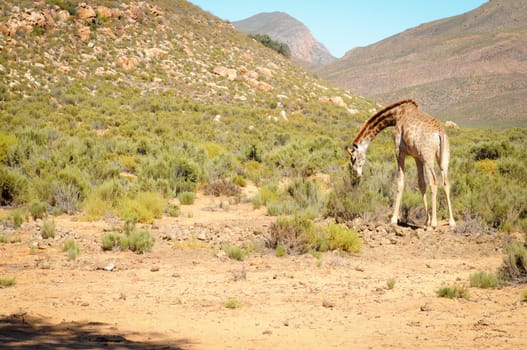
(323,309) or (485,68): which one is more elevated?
(485,68)

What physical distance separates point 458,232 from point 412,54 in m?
123

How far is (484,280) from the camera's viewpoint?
7.05 meters

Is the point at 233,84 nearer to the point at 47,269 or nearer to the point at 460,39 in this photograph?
the point at 47,269

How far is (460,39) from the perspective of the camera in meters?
120

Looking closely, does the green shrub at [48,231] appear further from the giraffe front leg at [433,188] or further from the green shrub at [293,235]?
the giraffe front leg at [433,188]

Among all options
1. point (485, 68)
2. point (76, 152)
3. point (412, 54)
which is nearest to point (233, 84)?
point (76, 152)

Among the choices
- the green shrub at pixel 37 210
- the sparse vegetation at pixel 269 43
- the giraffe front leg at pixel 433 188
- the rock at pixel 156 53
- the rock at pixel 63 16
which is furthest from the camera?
the sparse vegetation at pixel 269 43

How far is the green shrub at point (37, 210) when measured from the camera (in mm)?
11578

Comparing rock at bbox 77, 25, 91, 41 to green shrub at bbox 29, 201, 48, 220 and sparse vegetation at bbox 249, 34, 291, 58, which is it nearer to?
sparse vegetation at bbox 249, 34, 291, 58

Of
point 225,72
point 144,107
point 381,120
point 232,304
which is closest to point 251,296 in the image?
point 232,304

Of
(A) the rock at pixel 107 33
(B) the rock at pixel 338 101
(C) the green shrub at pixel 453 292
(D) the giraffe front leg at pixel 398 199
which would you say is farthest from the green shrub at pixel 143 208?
(B) the rock at pixel 338 101

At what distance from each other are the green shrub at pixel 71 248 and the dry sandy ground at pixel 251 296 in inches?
4.4

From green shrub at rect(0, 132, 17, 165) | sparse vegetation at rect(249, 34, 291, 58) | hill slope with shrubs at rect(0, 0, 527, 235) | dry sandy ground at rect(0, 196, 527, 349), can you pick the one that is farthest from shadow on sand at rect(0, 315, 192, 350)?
sparse vegetation at rect(249, 34, 291, 58)

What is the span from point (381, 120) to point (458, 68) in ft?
342
